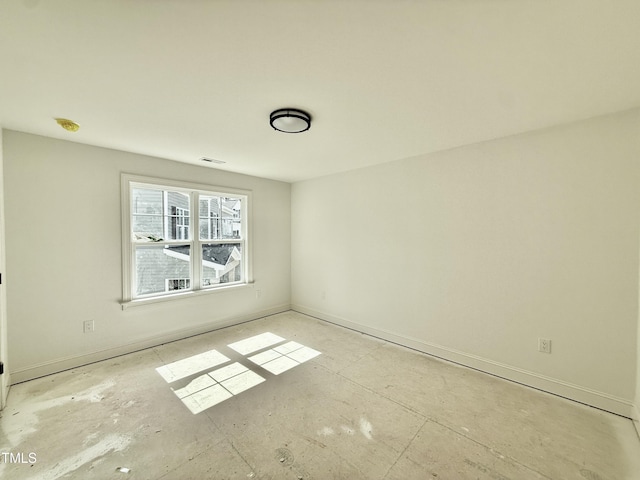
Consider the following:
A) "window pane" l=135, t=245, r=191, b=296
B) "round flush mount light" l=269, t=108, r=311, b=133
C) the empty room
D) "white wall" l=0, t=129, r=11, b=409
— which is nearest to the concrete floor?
the empty room

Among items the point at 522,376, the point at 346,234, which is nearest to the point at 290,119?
the point at 346,234

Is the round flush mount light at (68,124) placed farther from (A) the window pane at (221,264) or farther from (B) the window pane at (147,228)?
(A) the window pane at (221,264)

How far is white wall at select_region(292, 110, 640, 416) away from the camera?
2082mm

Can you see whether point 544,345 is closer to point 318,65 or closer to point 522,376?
point 522,376

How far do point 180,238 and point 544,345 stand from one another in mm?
4354

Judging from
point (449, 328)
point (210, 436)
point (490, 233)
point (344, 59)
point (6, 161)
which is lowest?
point (210, 436)

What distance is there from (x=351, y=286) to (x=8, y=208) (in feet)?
12.8

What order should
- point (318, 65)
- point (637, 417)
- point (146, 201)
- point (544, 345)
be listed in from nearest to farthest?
point (318, 65) < point (637, 417) < point (544, 345) < point (146, 201)

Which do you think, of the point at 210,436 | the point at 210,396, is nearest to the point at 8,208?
the point at 210,396

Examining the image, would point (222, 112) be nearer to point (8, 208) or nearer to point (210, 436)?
point (8, 208)

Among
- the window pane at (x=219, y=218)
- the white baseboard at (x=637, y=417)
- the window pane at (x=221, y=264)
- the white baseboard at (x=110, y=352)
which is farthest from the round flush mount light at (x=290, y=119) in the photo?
the white baseboard at (x=637, y=417)

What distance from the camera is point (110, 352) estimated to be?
297 centimetres

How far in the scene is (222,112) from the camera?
6.86 ft

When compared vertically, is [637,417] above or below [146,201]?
below
